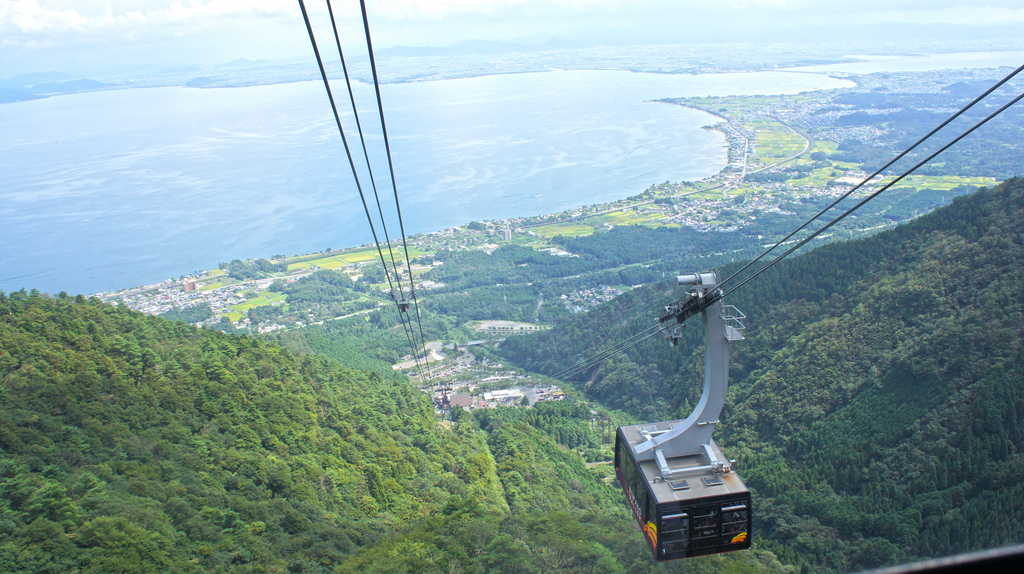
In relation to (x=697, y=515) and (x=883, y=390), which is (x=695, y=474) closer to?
(x=697, y=515)

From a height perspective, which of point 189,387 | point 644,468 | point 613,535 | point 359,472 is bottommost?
point 613,535

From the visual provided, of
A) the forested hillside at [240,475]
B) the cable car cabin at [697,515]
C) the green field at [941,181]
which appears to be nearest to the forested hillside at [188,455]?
the forested hillside at [240,475]

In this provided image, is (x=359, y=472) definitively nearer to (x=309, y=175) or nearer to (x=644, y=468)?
(x=644, y=468)

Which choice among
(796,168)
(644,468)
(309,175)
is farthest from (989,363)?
(309,175)

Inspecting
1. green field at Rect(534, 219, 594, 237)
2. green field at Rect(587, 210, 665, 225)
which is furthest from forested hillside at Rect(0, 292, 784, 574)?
green field at Rect(587, 210, 665, 225)

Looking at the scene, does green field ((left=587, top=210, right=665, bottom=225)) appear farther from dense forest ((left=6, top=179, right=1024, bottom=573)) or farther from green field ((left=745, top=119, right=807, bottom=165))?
dense forest ((left=6, top=179, right=1024, bottom=573))

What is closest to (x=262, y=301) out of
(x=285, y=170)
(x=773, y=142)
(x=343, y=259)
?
(x=343, y=259)

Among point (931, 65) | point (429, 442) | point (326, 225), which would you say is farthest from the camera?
point (931, 65)
